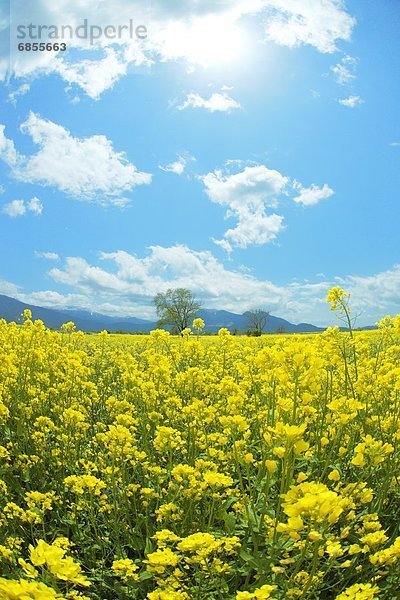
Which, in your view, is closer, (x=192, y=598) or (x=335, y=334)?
(x=192, y=598)

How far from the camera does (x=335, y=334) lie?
536cm

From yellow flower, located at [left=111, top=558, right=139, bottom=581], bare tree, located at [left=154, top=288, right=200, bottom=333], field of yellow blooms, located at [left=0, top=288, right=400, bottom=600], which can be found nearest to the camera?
field of yellow blooms, located at [left=0, top=288, right=400, bottom=600]

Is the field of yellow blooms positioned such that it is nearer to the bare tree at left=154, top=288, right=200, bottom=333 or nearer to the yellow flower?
the yellow flower

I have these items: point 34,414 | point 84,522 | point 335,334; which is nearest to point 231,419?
point 84,522

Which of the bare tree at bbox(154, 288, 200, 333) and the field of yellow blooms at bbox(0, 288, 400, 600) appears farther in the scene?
the bare tree at bbox(154, 288, 200, 333)

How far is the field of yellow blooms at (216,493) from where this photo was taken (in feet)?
8.00

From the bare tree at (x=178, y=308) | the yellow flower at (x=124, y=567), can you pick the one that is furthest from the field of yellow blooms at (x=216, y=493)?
the bare tree at (x=178, y=308)

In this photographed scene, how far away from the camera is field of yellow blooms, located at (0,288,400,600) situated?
8.00ft

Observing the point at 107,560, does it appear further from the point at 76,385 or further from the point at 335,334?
the point at 335,334

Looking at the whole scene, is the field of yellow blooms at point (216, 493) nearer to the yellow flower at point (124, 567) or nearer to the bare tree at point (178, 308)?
the yellow flower at point (124, 567)

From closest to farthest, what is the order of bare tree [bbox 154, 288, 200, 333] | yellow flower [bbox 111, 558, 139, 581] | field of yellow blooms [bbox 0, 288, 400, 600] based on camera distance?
field of yellow blooms [bbox 0, 288, 400, 600] → yellow flower [bbox 111, 558, 139, 581] → bare tree [bbox 154, 288, 200, 333]

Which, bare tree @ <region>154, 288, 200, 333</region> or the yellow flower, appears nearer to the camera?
the yellow flower

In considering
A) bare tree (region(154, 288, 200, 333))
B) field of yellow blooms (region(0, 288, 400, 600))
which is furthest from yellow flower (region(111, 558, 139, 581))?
bare tree (region(154, 288, 200, 333))

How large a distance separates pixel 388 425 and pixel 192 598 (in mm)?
A: 2381
